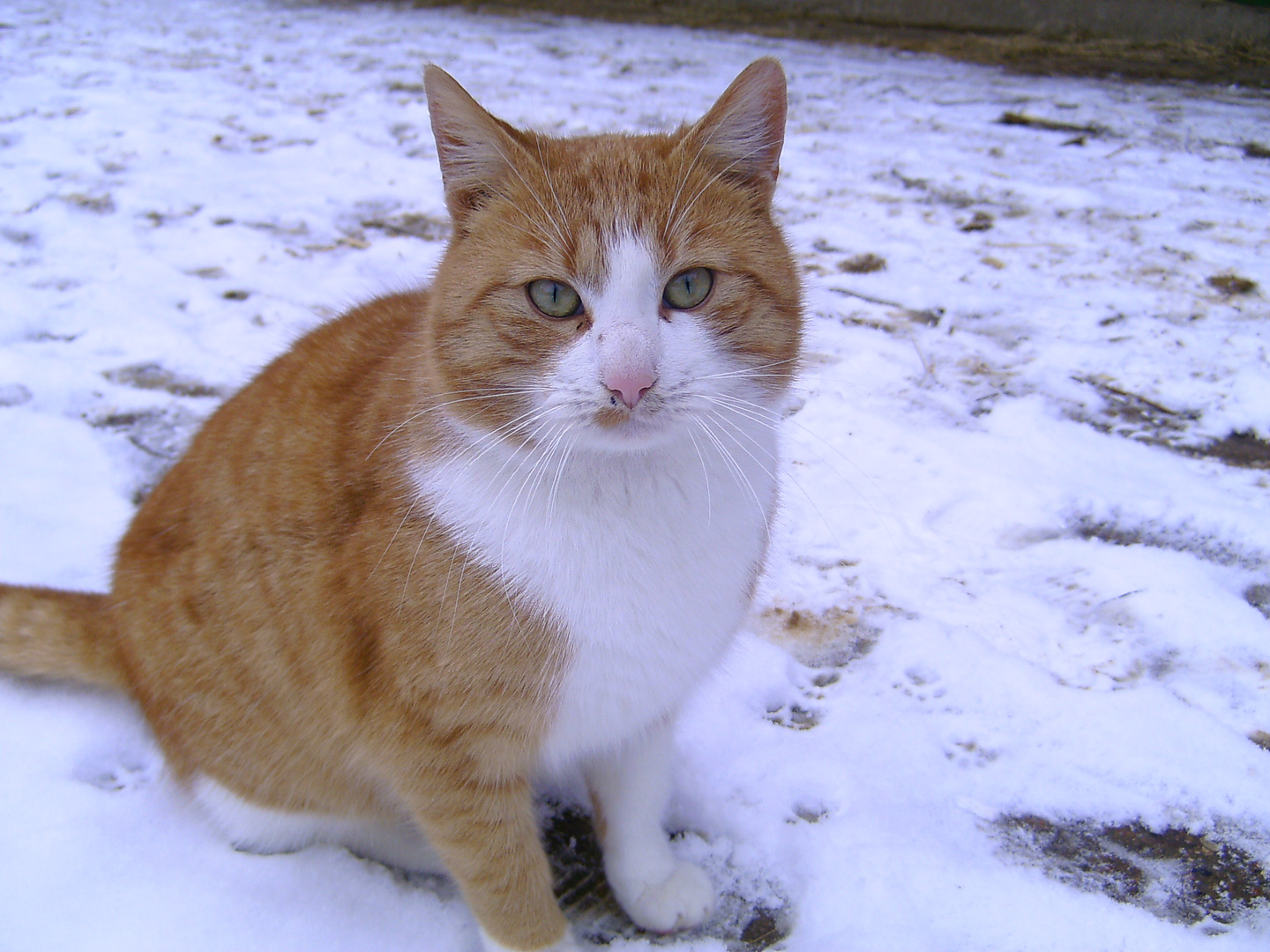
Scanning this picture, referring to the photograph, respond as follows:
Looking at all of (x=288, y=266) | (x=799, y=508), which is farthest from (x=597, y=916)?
(x=288, y=266)

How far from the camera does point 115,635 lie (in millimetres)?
1756

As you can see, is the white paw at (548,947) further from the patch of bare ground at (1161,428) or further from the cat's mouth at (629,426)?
the patch of bare ground at (1161,428)

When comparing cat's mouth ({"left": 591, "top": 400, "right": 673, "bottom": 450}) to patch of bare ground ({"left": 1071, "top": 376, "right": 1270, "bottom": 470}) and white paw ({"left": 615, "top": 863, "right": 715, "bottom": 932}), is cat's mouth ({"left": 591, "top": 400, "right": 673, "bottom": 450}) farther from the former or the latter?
patch of bare ground ({"left": 1071, "top": 376, "right": 1270, "bottom": 470})

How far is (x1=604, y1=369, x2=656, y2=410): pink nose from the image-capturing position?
48.8 inches

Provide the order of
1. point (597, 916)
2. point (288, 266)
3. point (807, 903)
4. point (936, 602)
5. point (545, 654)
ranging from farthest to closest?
point (288, 266) → point (936, 602) → point (597, 916) → point (807, 903) → point (545, 654)

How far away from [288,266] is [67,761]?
214 centimetres

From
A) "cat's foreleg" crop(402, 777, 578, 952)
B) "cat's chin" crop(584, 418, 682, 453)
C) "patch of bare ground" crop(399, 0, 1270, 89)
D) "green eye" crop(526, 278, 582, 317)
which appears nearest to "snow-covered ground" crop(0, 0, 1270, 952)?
"cat's foreleg" crop(402, 777, 578, 952)

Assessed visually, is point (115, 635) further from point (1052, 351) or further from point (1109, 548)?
point (1052, 351)

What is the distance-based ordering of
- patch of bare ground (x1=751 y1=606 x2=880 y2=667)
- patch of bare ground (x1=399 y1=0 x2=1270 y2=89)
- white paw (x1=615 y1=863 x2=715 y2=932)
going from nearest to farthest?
1. white paw (x1=615 y1=863 x2=715 y2=932)
2. patch of bare ground (x1=751 y1=606 x2=880 y2=667)
3. patch of bare ground (x1=399 y1=0 x2=1270 y2=89)

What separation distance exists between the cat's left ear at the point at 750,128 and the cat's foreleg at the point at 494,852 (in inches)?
46.3

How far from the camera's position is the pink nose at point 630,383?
4.07ft

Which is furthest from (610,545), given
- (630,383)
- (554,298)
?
(554,298)

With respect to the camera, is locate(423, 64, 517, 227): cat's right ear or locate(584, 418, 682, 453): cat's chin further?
locate(423, 64, 517, 227): cat's right ear

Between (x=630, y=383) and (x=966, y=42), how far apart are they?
20.6 feet
